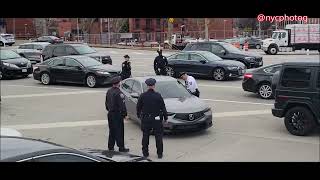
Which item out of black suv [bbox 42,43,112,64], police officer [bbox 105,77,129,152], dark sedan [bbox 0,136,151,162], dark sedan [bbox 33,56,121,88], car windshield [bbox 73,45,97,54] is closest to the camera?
dark sedan [bbox 0,136,151,162]

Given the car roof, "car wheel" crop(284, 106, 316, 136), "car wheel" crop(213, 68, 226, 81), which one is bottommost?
"car wheel" crop(284, 106, 316, 136)

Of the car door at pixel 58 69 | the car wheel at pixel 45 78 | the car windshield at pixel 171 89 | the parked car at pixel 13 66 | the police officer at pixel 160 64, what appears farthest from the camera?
the parked car at pixel 13 66

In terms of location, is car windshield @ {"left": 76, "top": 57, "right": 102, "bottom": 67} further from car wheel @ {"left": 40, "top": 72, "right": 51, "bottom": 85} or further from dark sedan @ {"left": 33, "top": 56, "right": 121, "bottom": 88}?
car wheel @ {"left": 40, "top": 72, "right": 51, "bottom": 85}

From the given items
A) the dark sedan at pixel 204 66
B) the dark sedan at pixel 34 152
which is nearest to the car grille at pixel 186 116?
the dark sedan at pixel 34 152

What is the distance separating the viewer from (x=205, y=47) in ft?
83.1

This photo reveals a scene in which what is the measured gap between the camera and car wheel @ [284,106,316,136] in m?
11.2

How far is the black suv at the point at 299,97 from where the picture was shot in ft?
36.2

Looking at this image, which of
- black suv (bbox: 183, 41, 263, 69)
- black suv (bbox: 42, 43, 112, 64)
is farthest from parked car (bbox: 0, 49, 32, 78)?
black suv (bbox: 183, 41, 263, 69)

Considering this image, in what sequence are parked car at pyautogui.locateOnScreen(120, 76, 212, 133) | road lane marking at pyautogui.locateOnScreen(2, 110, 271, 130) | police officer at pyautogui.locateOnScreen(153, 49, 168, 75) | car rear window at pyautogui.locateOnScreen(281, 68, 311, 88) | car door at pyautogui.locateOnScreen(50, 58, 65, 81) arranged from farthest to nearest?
police officer at pyautogui.locateOnScreen(153, 49, 168, 75) < car door at pyautogui.locateOnScreen(50, 58, 65, 81) < road lane marking at pyautogui.locateOnScreen(2, 110, 271, 130) < parked car at pyautogui.locateOnScreen(120, 76, 212, 133) < car rear window at pyautogui.locateOnScreen(281, 68, 311, 88)

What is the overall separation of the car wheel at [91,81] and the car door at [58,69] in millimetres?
1240

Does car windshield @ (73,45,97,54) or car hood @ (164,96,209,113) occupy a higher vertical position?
car windshield @ (73,45,97,54)

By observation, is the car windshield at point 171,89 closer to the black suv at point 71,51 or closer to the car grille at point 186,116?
the car grille at point 186,116

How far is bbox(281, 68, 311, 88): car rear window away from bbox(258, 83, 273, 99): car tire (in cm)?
503
